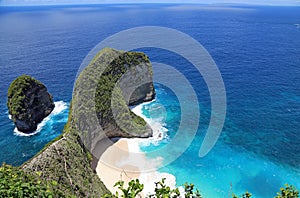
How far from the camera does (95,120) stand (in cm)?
4288

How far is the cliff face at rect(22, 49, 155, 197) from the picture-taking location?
28297mm

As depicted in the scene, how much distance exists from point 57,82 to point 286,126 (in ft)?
200

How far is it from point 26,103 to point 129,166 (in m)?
25.4

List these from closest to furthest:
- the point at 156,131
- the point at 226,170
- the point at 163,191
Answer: the point at 163,191, the point at 226,170, the point at 156,131

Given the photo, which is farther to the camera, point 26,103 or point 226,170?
point 26,103

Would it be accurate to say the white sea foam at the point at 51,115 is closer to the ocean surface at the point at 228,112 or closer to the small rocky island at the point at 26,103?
the ocean surface at the point at 228,112

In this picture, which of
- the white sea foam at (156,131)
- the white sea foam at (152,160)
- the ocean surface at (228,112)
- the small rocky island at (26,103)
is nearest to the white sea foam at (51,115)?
the ocean surface at (228,112)

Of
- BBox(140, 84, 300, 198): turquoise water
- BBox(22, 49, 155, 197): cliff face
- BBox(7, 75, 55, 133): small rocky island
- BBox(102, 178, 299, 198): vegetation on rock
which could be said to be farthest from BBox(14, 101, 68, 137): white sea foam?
BBox(102, 178, 299, 198): vegetation on rock

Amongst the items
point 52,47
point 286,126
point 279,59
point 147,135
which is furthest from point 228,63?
point 52,47

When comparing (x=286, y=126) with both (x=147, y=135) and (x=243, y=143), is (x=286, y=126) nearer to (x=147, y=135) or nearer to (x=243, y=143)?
(x=243, y=143)

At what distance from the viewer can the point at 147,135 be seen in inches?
1871

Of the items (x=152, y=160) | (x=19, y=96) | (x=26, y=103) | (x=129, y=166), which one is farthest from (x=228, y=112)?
(x=19, y=96)

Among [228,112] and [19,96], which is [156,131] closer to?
[228,112]

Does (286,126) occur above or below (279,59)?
below
